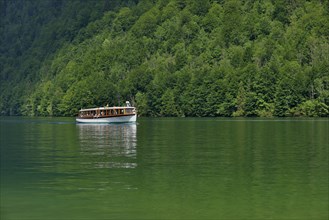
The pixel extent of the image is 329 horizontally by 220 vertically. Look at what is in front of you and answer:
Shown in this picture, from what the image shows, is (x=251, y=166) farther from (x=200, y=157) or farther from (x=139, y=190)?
(x=139, y=190)

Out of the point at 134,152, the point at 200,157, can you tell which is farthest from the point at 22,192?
the point at 134,152

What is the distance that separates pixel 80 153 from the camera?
195 feet

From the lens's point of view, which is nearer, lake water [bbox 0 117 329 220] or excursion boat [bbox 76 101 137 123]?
lake water [bbox 0 117 329 220]

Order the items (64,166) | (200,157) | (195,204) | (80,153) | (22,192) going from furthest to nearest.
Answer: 1. (80,153)
2. (200,157)
3. (64,166)
4. (22,192)
5. (195,204)

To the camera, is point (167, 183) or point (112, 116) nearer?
point (167, 183)

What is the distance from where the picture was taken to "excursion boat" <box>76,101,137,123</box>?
14988 centimetres

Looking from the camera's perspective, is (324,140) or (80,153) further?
(324,140)

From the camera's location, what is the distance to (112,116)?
15638cm

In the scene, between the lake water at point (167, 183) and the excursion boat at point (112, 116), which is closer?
the lake water at point (167, 183)

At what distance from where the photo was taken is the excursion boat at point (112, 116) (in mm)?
149875

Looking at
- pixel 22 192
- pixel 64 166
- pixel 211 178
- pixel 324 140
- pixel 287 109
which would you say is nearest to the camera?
pixel 22 192

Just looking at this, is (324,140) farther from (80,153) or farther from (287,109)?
(287,109)

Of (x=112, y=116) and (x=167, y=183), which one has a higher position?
(x=112, y=116)

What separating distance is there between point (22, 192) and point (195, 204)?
383 inches
